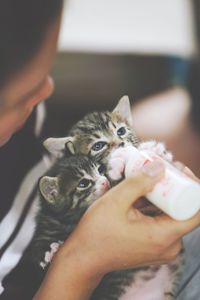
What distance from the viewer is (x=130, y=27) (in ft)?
6.03

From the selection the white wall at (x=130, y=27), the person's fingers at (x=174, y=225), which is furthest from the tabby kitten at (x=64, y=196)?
the white wall at (x=130, y=27)

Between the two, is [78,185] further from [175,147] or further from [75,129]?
[175,147]

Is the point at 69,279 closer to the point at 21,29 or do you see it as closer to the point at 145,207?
the point at 145,207

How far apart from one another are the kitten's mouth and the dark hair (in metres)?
0.30

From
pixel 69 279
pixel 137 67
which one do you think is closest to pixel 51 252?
pixel 69 279

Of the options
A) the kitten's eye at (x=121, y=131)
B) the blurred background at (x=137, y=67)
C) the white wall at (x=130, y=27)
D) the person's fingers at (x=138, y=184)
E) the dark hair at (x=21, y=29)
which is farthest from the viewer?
the white wall at (x=130, y=27)

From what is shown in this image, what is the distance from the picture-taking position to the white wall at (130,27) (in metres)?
1.78

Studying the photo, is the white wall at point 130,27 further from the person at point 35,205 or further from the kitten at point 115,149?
the kitten at point 115,149

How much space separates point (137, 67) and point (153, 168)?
1.01m

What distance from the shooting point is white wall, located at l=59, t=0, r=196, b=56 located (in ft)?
5.85

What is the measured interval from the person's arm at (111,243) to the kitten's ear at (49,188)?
62 millimetres

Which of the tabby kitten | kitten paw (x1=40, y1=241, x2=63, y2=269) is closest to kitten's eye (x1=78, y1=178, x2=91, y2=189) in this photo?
the tabby kitten

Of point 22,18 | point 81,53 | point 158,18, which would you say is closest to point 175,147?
point 22,18

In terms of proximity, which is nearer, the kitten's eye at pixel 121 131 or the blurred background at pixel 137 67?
the kitten's eye at pixel 121 131
